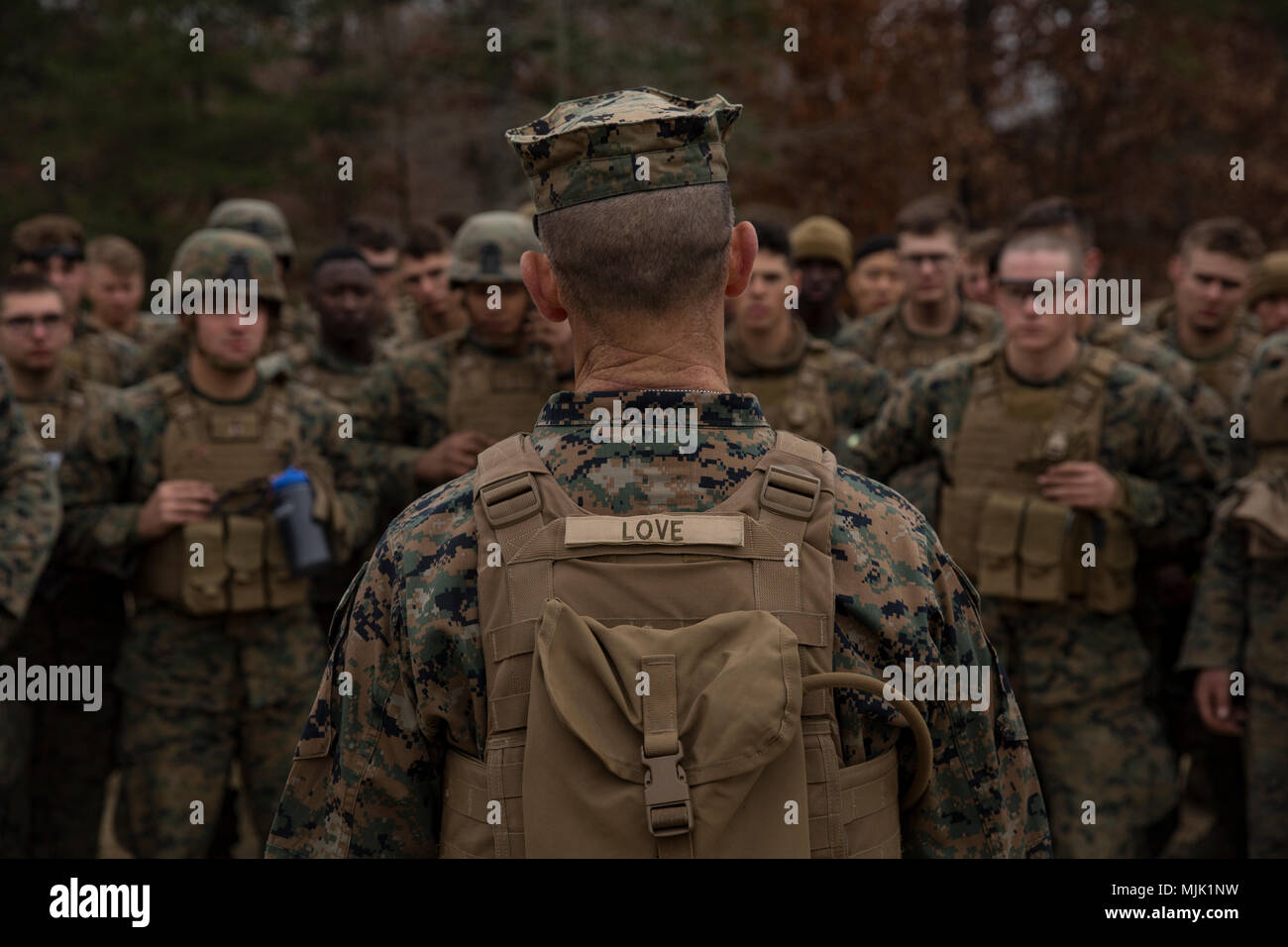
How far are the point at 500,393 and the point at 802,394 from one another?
4.66ft

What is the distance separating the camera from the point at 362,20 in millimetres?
19312

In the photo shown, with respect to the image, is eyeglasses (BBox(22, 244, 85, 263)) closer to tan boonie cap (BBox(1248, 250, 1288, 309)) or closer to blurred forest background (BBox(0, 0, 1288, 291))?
tan boonie cap (BBox(1248, 250, 1288, 309))

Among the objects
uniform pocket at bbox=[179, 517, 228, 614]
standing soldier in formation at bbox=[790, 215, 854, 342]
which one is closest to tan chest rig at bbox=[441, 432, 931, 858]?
uniform pocket at bbox=[179, 517, 228, 614]

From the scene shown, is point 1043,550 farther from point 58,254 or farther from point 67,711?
point 58,254

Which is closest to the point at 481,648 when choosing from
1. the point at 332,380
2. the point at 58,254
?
the point at 332,380

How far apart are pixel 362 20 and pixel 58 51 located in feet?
13.1

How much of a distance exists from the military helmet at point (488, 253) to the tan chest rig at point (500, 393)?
1.23 ft

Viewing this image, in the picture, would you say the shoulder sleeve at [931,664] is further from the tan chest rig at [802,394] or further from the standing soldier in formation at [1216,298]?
the standing soldier in formation at [1216,298]

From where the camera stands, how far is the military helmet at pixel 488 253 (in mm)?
5969

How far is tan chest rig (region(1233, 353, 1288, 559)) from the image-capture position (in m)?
4.71

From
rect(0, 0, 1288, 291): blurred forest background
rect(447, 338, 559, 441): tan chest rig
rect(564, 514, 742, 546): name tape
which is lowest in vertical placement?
rect(564, 514, 742, 546): name tape

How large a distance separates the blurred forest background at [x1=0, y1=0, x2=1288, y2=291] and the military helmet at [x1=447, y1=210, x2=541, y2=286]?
971 centimetres

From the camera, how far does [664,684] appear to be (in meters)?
1.86

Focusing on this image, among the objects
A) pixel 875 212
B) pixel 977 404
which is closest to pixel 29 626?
pixel 977 404
